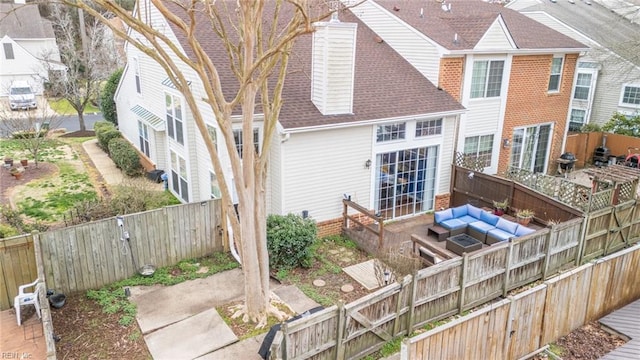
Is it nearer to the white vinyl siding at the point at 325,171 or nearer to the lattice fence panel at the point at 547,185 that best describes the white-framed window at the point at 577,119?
the lattice fence panel at the point at 547,185

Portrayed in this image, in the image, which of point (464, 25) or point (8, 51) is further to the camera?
point (8, 51)

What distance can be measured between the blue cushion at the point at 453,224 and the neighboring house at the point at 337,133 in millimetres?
1898

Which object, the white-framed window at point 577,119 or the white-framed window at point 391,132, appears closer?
the white-framed window at point 391,132

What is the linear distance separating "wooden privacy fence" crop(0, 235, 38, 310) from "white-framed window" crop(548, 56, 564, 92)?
19.2 metres

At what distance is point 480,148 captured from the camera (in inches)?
682

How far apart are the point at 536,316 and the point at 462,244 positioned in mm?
3854

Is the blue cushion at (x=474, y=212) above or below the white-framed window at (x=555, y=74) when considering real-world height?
below

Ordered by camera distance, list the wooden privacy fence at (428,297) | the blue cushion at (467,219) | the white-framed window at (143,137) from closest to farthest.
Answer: the wooden privacy fence at (428,297)
the blue cushion at (467,219)
the white-framed window at (143,137)

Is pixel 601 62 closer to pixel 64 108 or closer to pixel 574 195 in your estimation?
pixel 574 195

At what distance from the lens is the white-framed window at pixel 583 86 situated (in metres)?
25.0

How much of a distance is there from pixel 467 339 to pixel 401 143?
26.5ft

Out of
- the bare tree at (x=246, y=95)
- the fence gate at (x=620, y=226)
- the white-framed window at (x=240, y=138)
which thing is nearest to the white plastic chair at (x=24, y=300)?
the bare tree at (x=246, y=95)

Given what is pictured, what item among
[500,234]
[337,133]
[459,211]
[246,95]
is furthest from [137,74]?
[500,234]

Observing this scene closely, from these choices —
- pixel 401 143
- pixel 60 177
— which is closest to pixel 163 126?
pixel 60 177
